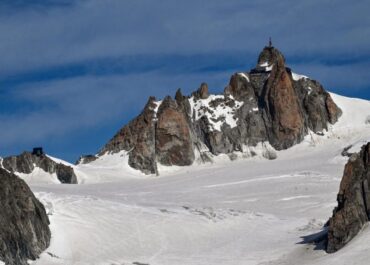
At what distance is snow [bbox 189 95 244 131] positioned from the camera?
114 metres

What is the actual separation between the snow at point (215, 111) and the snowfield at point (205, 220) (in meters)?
20.8

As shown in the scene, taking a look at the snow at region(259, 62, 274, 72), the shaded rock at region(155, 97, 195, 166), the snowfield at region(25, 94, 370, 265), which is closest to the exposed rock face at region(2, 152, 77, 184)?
the snowfield at region(25, 94, 370, 265)

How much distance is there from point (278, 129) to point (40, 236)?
2689 inches

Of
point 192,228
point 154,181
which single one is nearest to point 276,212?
point 192,228

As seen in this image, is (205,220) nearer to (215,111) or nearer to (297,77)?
(215,111)

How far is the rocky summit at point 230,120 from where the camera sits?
363 feet

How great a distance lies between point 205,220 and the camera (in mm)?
57750

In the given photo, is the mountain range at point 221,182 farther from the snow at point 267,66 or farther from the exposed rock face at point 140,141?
the snow at point 267,66

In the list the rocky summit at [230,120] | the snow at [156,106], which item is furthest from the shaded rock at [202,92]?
the snow at [156,106]

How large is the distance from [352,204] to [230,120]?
72.0 m

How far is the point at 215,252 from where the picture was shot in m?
48.6

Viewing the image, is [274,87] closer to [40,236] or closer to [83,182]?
[83,182]

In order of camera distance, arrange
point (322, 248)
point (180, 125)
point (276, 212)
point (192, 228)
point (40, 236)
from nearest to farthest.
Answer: point (322, 248), point (40, 236), point (192, 228), point (276, 212), point (180, 125)

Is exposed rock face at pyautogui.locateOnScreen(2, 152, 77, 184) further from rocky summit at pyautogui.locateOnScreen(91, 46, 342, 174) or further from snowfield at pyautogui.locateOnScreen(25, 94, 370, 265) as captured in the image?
snowfield at pyautogui.locateOnScreen(25, 94, 370, 265)
